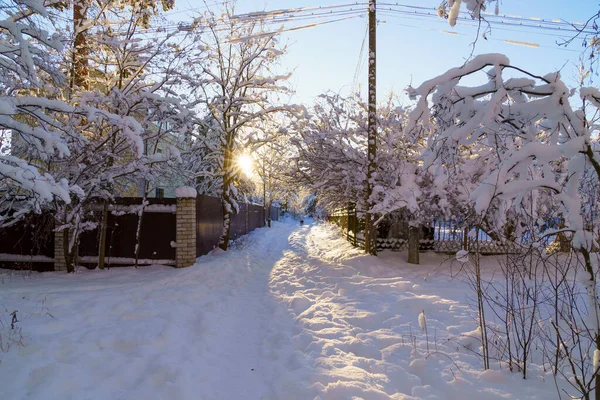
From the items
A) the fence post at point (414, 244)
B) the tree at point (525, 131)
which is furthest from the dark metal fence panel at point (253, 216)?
the tree at point (525, 131)

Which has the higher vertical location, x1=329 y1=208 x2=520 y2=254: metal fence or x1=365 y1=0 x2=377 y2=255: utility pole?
x1=365 y1=0 x2=377 y2=255: utility pole

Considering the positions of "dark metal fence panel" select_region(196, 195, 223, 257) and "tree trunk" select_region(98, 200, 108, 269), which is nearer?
"tree trunk" select_region(98, 200, 108, 269)

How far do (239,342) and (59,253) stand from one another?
6.24 metres

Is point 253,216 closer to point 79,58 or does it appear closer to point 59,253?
point 59,253

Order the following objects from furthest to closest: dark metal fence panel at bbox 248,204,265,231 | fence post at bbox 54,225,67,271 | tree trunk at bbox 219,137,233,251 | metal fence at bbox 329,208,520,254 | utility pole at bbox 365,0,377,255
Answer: dark metal fence panel at bbox 248,204,265,231
tree trunk at bbox 219,137,233,251
metal fence at bbox 329,208,520,254
utility pole at bbox 365,0,377,255
fence post at bbox 54,225,67,271

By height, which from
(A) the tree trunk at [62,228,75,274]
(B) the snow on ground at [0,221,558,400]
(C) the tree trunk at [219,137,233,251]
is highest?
(C) the tree trunk at [219,137,233,251]

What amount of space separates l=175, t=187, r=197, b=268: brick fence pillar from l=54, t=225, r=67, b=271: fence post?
8.59ft

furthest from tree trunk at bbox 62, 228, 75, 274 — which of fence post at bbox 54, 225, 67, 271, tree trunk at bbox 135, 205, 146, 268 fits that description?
tree trunk at bbox 135, 205, 146, 268

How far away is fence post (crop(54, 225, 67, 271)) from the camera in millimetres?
7844

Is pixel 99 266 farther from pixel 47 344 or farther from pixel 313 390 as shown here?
pixel 313 390

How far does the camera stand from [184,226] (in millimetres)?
8117

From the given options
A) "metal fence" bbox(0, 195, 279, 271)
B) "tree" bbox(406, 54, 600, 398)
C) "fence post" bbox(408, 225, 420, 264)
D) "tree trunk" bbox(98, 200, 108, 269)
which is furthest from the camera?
"fence post" bbox(408, 225, 420, 264)

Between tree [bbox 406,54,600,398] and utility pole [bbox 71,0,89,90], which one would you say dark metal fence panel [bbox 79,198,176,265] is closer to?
utility pole [bbox 71,0,89,90]

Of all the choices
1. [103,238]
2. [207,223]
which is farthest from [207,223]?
[103,238]
